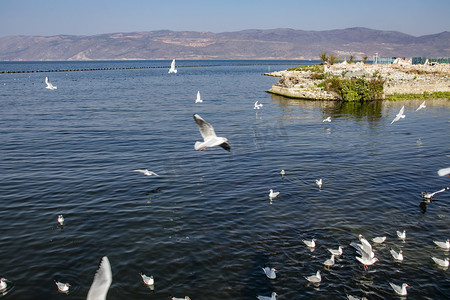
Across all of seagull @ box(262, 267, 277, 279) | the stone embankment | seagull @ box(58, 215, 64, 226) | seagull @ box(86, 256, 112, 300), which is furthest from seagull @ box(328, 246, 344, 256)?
the stone embankment

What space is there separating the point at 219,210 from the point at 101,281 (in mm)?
11059

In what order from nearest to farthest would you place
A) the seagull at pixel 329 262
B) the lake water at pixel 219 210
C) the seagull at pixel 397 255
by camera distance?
the lake water at pixel 219 210 → the seagull at pixel 329 262 → the seagull at pixel 397 255

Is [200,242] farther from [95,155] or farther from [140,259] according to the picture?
[95,155]

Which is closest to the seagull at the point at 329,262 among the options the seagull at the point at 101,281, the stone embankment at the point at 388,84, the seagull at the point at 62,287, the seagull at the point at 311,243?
the seagull at the point at 311,243

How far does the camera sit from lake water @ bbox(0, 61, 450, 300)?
45.1ft

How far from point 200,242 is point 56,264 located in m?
5.86

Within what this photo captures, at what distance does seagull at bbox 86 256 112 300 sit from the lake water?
14.6ft

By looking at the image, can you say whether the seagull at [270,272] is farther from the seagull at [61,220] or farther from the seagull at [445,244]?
the seagull at [61,220]

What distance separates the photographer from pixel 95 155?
97.0 ft

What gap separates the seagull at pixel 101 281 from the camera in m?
8.55

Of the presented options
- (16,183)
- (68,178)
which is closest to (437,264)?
(68,178)

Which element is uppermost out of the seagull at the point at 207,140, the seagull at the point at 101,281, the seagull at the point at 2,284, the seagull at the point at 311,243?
the seagull at the point at 207,140

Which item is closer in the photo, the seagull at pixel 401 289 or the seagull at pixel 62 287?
the seagull at pixel 401 289

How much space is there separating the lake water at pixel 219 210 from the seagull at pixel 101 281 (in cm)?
446
